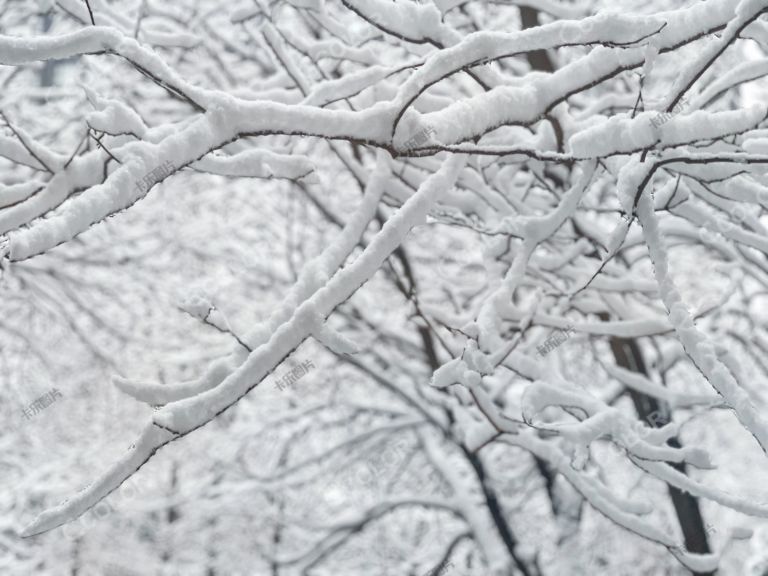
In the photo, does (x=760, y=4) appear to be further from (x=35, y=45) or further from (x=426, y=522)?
(x=426, y=522)

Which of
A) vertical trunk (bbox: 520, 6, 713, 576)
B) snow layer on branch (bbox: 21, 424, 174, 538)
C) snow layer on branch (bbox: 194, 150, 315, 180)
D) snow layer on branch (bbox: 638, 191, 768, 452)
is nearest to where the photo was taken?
snow layer on branch (bbox: 21, 424, 174, 538)

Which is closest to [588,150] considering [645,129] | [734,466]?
[645,129]

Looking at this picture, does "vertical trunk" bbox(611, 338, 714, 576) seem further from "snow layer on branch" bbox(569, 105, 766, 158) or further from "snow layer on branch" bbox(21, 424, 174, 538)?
"snow layer on branch" bbox(21, 424, 174, 538)

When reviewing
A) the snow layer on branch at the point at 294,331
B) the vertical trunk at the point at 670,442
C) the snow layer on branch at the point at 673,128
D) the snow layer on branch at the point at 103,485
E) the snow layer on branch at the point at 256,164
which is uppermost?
the vertical trunk at the point at 670,442

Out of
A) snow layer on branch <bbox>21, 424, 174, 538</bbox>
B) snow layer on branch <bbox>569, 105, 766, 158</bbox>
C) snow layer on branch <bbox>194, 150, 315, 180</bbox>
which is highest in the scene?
snow layer on branch <bbox>569, 105, 766, 158</bbox>

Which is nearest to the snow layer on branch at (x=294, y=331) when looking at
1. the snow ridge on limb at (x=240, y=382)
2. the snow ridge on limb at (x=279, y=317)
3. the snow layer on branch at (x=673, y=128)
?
the snow ridge on limb at (x=240, y=382)

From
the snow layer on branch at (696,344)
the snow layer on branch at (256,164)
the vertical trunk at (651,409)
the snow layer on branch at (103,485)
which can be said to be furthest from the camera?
the vertical trunk at (651,409)

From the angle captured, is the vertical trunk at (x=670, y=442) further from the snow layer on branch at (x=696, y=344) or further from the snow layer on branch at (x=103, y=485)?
Result: the snow layer on branch at (x=103, y=485)

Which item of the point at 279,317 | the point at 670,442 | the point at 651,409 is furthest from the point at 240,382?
the point at 670,442

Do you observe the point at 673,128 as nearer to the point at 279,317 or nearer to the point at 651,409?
the point at 279,317

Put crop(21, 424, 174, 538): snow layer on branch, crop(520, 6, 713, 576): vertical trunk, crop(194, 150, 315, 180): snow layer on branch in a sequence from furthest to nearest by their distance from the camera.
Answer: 1. crop(520, 6, 713, 576): vertical trunk
2. crop(194, 150, 315, 180): snow layer on branch
3. crop(21, 424, 174, 538): snow layer on branch

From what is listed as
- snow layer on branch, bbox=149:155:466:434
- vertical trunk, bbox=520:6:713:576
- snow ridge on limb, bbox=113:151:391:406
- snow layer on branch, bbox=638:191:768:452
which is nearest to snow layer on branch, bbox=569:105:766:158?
A: snow layer on branch, bbox=638:191:768:452

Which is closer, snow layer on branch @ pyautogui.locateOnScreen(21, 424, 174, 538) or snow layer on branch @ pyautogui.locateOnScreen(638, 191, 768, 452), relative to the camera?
snow layer on branch @ pyautogui.locateOnScreen(21, 424, 174, 538)

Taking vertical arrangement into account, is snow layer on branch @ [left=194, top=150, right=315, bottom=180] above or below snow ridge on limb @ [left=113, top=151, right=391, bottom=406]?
above
